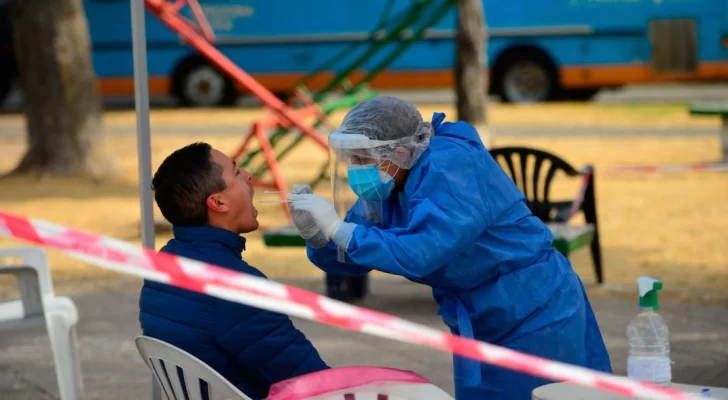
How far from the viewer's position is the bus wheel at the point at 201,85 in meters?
21.3

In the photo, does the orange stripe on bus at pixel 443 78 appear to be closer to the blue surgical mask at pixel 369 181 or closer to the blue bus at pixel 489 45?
the blue bus at pixel 489 45

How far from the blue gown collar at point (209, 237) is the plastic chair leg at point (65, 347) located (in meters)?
1.48

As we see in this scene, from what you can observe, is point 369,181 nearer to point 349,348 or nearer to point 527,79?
point 349,348

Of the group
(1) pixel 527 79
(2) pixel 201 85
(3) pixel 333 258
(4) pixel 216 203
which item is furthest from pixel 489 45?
(4) pixel 216 203

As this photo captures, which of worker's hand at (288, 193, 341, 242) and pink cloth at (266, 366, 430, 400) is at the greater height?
worker's hand at (288, 193, 341, 242)

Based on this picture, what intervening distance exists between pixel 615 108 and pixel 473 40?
6868 millimetres

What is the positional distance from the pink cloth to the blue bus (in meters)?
17.2

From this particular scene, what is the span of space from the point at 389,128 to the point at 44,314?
75.7 inches

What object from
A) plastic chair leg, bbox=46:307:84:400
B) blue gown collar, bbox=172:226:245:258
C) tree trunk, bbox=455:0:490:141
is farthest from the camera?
tree trunk, bbox=455:0:490:141

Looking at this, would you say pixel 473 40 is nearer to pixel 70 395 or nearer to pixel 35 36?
pixel 35 36

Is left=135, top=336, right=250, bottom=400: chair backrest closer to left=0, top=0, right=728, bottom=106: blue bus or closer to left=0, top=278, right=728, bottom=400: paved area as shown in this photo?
left=0, top=278, right=728, bottom=400: paved area

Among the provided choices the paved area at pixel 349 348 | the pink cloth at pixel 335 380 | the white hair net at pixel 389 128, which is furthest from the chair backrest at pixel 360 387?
the paved area at pixel 349 348

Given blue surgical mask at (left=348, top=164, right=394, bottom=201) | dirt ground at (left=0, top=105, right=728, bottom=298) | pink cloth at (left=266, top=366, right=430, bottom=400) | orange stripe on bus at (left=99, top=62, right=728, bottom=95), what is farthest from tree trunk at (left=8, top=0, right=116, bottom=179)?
pink cloth at (left=266, top=366, right=430, bottom=400)

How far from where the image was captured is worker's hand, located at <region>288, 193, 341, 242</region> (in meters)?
3.00
